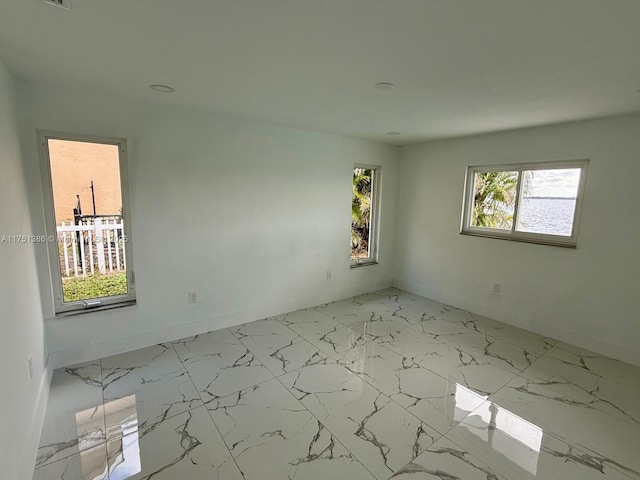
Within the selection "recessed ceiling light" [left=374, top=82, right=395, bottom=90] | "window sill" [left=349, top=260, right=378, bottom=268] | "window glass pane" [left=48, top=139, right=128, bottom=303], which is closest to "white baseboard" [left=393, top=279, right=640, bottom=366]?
"window sill" [left=349, top=260, right=378, bottom=268]

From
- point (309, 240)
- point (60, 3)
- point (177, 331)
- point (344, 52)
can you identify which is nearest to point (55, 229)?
point (177, 331)

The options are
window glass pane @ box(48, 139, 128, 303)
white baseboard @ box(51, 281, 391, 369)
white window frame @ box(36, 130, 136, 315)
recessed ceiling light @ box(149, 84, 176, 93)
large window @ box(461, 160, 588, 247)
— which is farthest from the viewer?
large window @ box(461, 160, 588, 247)

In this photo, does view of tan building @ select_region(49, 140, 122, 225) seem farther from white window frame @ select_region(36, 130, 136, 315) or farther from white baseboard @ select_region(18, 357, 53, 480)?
white baseboard @ select_region(18, 357, 53, 480)

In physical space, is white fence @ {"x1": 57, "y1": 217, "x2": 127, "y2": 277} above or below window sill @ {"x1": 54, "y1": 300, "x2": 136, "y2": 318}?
above

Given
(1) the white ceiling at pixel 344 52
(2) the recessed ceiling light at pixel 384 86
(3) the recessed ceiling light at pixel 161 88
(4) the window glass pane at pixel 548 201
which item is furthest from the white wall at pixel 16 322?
(4) the window glass pane at pixel 548 201

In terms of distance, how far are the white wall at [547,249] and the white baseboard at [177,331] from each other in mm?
1630

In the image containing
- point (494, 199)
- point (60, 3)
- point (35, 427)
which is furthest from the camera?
point (494, 199)

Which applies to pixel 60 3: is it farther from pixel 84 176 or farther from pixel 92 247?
pixel 92 247

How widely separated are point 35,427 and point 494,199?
Result: 15.1ft

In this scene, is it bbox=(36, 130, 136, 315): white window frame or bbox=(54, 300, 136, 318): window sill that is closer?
bbox=(36, 130, 136, 315): white window frame

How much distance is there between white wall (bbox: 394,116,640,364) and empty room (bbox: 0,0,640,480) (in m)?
0.02

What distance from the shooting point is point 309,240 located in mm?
3979

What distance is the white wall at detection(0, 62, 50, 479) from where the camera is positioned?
1458 mm

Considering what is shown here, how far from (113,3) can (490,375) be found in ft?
11.1
